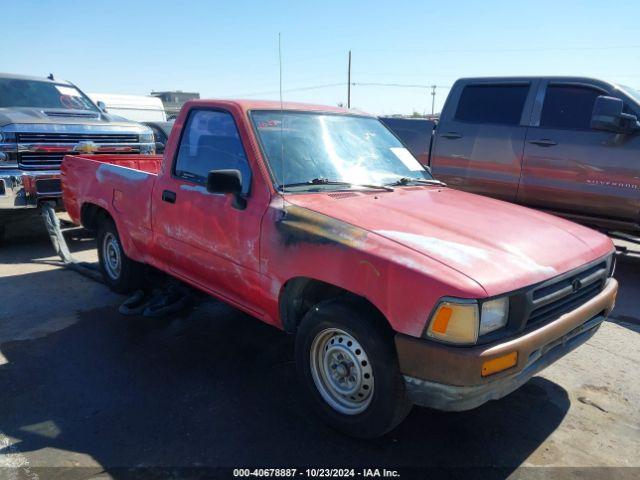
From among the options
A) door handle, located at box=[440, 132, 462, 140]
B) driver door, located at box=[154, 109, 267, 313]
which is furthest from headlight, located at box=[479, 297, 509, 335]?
door handle, located at box=[440, 132, 462, 140]

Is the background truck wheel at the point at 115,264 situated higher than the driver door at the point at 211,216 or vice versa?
the driver door at the point at 211,216

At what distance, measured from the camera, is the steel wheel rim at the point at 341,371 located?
2801mm

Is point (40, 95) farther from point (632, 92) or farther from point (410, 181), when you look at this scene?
point (632, 92)

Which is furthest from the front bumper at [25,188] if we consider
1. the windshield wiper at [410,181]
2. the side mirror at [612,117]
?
the side mirror at [612,117]

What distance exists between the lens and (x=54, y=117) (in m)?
7.60

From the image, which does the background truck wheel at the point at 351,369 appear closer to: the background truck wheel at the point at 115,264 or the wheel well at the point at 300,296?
the wheel well at the point at 300,296

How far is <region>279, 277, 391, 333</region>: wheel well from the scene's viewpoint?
3086mm

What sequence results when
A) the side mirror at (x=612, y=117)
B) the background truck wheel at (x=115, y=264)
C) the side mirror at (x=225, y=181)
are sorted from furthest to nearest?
the side mirror at (x=612, y=117)
the background truck wheel at (x=115, y=264)
the side mirror at (x=225, y=181)

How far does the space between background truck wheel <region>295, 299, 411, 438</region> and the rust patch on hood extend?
35 centimetres

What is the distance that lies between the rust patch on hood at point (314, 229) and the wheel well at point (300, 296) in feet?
0.88

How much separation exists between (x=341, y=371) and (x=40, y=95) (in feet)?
25.8

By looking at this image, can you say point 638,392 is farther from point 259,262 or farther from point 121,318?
point 121,318

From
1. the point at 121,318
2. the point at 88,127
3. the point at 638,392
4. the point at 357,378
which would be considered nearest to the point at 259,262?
the point at 357,378

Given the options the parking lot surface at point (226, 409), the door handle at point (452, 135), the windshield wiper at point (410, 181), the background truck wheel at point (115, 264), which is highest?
the door handle at point (452, 135)
